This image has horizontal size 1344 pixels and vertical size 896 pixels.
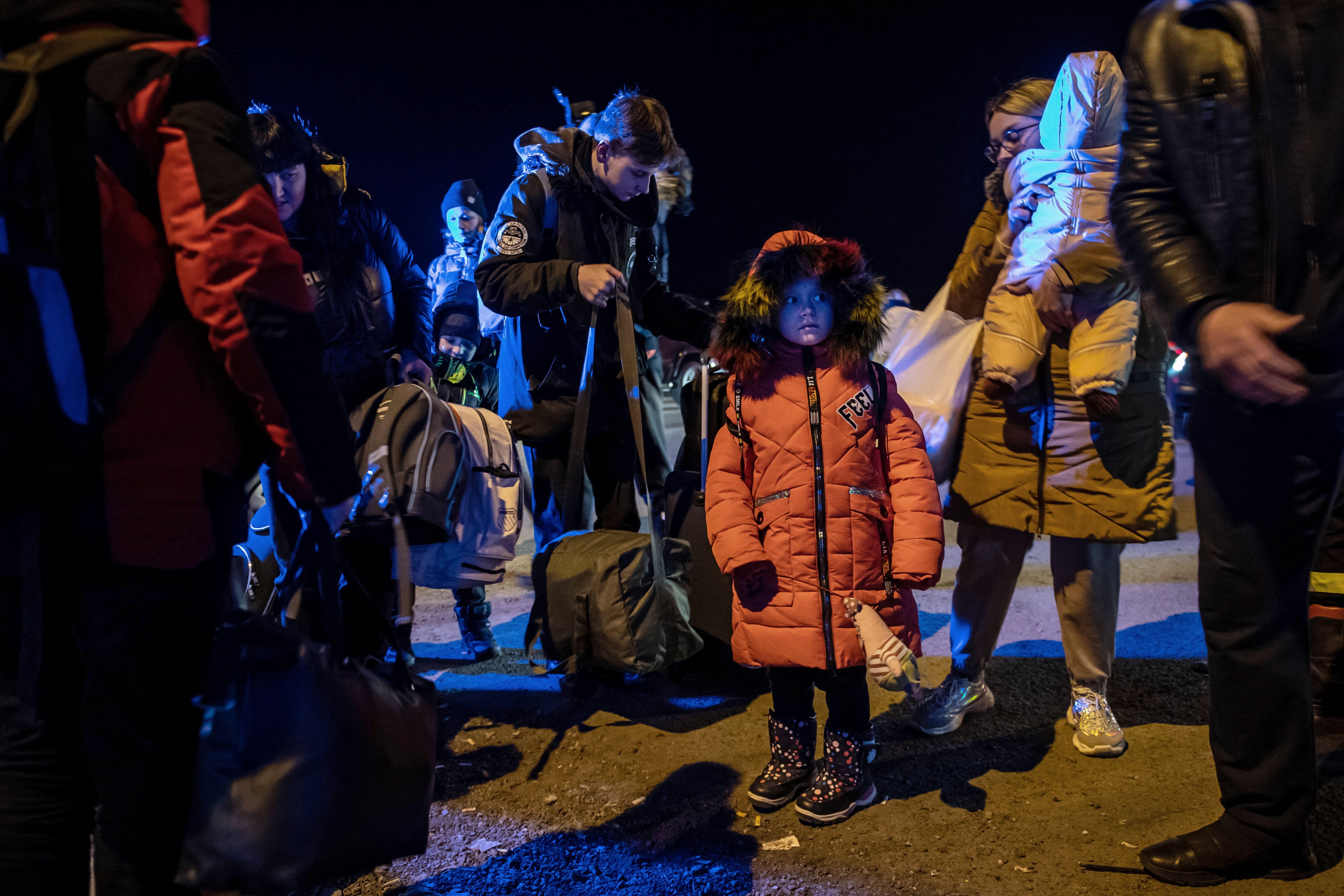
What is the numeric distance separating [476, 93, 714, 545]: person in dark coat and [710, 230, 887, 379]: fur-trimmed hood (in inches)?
18.4

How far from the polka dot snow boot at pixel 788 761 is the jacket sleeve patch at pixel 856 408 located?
2.85 ft

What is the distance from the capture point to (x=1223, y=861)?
1.90 m

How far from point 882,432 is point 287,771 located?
1689 millimetres

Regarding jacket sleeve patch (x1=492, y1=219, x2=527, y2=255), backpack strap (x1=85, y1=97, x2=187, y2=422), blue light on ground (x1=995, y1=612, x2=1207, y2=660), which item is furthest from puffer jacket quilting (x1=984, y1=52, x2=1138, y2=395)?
backpack strap (x1=85, y1=97, x2=187, y2=422)

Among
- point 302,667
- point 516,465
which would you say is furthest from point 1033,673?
point 302,667

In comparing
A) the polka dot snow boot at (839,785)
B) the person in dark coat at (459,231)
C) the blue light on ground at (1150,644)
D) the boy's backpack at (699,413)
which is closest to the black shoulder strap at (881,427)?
the boy's backpack at (699,413)

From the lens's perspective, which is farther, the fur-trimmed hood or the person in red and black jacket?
the fur-trimmed hood


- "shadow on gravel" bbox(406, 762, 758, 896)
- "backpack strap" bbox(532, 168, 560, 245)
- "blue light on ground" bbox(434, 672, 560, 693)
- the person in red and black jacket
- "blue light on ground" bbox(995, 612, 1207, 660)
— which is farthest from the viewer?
"blue light on ground" bbox(995, 612, 1207, 660)

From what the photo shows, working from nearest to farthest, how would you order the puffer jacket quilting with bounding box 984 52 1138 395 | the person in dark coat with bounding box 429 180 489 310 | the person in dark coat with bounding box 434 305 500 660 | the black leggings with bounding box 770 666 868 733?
the black leggings with bounding box 770 666 868 733 → the puffer jacket quilting with bounding box 984 52 1138 395 → the person in dark coat with bounding box 434 305 500 660 → the person in dark coat with bounding box 429 180 489 310

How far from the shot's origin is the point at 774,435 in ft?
7.75

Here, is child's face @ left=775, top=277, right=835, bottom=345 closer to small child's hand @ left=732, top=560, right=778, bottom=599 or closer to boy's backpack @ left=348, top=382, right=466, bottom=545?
small child's hand @ left=732, top=560, right=778, bottom=599

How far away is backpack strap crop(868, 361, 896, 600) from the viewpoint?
7.61 ft

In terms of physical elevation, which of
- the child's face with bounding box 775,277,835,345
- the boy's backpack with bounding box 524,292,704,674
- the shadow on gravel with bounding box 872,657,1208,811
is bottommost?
the shadow on gravel with bounding box 872,657,1208,811

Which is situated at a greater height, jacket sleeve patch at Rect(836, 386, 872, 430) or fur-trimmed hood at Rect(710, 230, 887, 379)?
fur-trimmed hood at Rect(710, 230, 887, 379)
